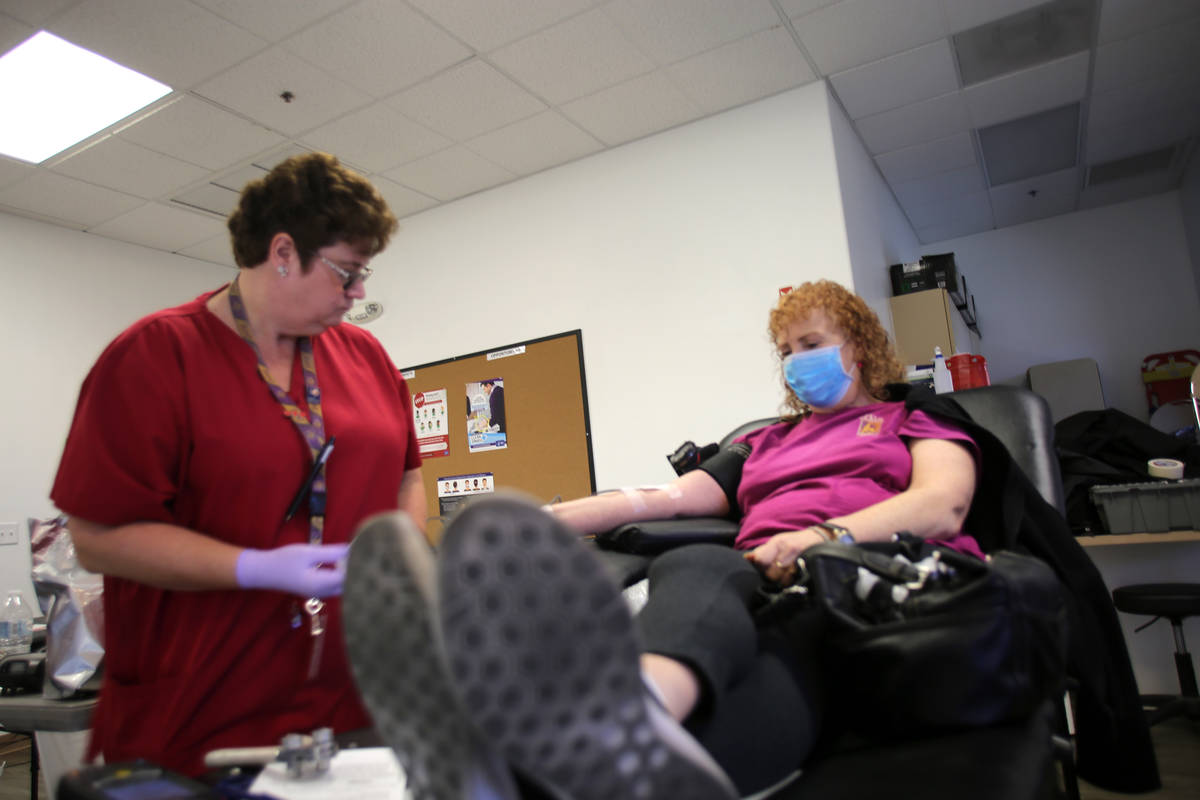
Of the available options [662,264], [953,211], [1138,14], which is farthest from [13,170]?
[953,211]

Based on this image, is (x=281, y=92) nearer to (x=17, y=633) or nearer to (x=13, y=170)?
(x=13, y=170)

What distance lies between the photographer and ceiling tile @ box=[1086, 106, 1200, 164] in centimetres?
407

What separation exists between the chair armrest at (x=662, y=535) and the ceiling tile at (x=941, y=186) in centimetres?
382

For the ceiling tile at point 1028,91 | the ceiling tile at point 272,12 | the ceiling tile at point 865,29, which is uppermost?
the ceiling tile at point 272,12

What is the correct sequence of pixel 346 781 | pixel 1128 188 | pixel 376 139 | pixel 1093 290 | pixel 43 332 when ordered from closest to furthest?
1. pixel 346 781
2. pixel 376 139
3. pixel 43 332
4. pixel 1128 188
5. pixel 1093 290

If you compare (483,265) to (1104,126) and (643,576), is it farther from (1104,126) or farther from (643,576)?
(1104,126)

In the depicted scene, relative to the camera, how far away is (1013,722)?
2.66 ft

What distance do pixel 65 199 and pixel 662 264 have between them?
116 inches

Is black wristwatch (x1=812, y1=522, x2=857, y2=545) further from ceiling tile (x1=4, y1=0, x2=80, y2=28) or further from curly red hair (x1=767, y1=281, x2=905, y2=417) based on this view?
ceiling tile (x1=4, y1=0, x2=80, y2=28)

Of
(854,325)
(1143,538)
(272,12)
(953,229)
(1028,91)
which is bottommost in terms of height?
(1143,538)

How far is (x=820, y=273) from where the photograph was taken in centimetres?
319

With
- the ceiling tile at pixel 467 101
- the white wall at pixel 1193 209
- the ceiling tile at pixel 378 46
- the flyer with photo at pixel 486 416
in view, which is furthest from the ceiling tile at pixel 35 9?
the white wall at pixel 1193 209

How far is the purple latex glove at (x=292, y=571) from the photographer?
3.21ft

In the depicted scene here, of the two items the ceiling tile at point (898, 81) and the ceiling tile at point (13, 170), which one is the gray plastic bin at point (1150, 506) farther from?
the ceiling tile at point (13, 170)
